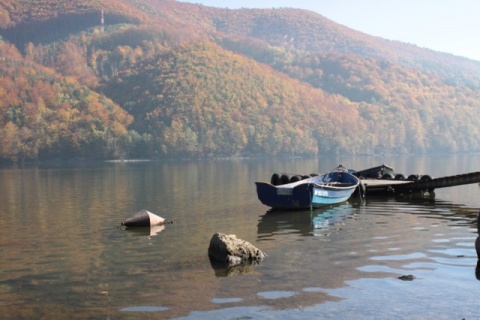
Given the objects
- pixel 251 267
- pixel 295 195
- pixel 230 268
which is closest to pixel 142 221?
pixel 295 195

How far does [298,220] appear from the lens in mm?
31484

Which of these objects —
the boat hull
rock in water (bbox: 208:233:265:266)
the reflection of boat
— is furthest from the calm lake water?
the boat hull

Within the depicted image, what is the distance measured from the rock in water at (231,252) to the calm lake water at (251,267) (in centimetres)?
57

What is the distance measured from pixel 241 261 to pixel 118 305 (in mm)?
5227

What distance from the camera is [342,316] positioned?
547 inches

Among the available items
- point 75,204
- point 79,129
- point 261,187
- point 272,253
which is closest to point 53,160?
point 79,129

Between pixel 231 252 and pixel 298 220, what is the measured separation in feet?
41.1

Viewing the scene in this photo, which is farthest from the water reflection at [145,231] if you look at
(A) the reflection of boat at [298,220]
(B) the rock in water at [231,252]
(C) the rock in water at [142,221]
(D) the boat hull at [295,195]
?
(D) the boat hull at [295,195]

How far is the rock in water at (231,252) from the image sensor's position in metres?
19.3

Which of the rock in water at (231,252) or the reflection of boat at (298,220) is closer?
the rock in water at (231,252)

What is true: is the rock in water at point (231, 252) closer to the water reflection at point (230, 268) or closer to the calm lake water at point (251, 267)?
the water reflection at point (230, 268)

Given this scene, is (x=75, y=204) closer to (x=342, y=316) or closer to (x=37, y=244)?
(x=37, y=244)

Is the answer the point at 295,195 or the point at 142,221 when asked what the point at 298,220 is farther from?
the point at 142,221

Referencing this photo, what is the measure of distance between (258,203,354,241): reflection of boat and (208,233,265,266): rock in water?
5.56 m
